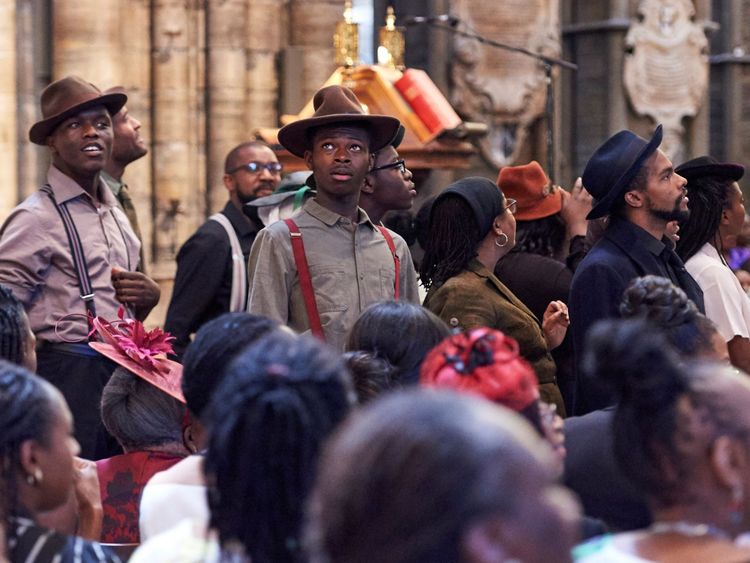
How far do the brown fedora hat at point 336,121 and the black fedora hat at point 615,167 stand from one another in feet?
2.34

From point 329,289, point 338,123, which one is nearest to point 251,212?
point 338,123

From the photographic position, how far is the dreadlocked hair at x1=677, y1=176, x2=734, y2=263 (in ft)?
20.2

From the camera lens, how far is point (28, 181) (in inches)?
405

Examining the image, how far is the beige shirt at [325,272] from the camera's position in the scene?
17.3 feet

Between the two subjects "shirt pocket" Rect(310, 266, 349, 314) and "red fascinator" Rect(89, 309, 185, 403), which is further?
"shirt pocket" Rect(310, 266, 349, 314)

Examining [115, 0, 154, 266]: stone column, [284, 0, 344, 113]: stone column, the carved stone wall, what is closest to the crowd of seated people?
[115, 0, 154, 266]: stone column

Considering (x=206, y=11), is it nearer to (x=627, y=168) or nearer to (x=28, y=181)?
(x=28, y=181)

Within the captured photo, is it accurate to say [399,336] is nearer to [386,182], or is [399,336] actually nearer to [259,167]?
[386,182]

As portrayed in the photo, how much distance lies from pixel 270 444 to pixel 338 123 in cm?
321

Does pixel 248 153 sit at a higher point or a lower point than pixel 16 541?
higher

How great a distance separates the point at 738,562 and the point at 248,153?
5.74 m

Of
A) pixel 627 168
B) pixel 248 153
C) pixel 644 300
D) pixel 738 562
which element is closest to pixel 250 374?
pixel 738 562

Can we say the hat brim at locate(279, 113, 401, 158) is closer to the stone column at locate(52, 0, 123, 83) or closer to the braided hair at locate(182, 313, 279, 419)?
the braided hair at locate(182, 313, 279, 419)

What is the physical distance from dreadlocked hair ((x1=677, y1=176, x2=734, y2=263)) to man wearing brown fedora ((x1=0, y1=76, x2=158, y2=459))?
202cm
